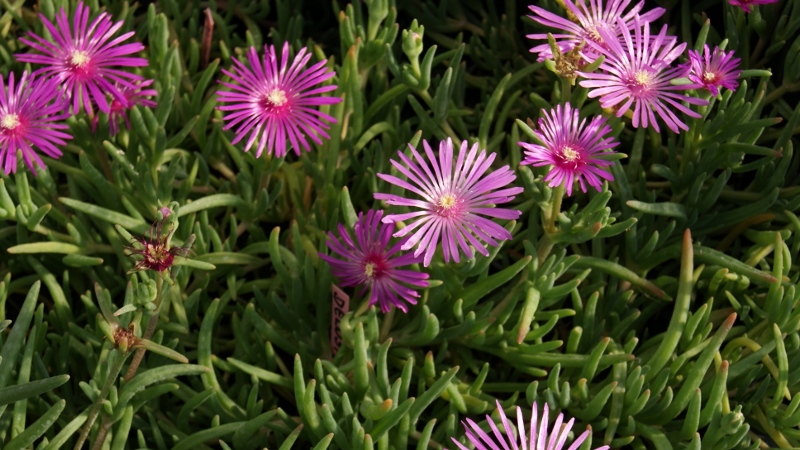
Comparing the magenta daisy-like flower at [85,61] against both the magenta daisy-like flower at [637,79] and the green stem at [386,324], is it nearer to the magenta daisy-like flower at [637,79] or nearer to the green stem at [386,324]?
the green stem at [386,324]

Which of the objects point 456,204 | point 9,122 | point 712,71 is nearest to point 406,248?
point 456,204

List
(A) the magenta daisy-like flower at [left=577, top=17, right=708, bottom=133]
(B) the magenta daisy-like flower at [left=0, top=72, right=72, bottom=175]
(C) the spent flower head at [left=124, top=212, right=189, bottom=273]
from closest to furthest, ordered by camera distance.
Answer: (C) the spent flower head at [left=124, top=212, right=189, bottom=273] < (A) the magenta daisy-like flower at [left=577, top=17, right=708, bottom=133] < (B) the magenta daisy-like flower at [left=0, top=72, right=72, bottom=175]

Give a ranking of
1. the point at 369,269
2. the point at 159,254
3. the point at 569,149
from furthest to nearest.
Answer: the point at 369,269 < the point at 569,149 < the point at 159,254

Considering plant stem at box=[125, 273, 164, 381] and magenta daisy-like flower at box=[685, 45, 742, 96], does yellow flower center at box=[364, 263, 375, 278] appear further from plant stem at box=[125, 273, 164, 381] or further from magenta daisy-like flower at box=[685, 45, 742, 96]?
magenta daisy-like flower at box=[685, 45, 742, 96]

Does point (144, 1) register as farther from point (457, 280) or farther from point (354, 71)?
point (457, 280)

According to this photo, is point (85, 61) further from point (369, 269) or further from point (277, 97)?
point (369, 269)

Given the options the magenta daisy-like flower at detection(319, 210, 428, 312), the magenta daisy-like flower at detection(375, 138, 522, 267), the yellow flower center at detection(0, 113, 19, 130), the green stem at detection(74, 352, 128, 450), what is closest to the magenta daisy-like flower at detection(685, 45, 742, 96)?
the magenta daisy-like flower at detection(375, 138, 522, 267)
